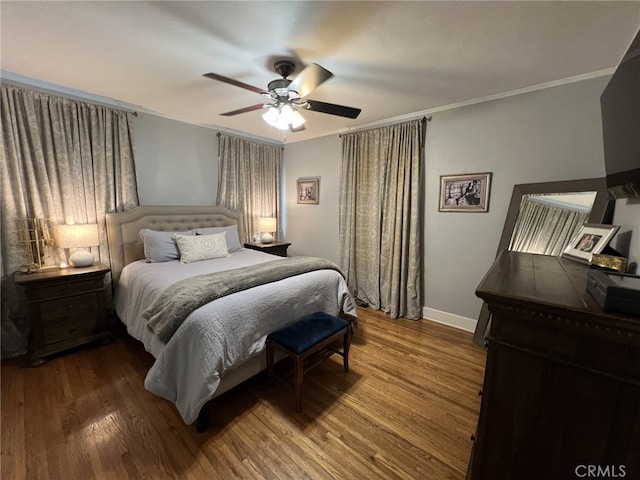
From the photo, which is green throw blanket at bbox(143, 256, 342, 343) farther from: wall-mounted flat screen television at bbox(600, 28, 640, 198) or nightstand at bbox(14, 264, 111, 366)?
wall-mounted flat screen television at bbox(600, 28, 640, 198)

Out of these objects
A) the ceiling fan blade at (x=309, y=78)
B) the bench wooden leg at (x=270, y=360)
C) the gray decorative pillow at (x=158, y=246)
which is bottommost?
the bench wooden leg at (x=270, y=360)

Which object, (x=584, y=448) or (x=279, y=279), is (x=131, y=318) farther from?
(x=584, y=448)

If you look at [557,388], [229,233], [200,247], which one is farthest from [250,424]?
[229,233]

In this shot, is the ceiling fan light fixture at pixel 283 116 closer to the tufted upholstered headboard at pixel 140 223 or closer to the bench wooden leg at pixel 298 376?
the bench wooden leg at pixel 298 376

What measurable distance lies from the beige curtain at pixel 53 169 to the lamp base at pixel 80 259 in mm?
223

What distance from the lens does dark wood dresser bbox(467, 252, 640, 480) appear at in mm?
680

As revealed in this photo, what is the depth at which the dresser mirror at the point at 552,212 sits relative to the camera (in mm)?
2119

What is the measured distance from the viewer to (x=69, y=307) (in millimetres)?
2350

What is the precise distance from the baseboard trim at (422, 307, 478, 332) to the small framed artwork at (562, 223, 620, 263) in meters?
1.63

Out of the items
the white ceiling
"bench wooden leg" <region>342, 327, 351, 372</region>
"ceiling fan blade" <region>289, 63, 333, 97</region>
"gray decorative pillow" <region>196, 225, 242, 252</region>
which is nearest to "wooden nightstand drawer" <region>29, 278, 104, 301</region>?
"gray decorative pillow" <region>196, 225, 242, 252</region>

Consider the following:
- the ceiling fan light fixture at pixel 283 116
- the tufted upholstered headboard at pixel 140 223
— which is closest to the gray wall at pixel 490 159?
the ceiling fan light fixture at pixel 283 116

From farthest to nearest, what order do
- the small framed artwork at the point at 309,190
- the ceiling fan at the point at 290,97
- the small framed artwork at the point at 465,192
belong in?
the small framed artwork at the point at 309,190, the small framed artwork at the point at 465,192, the ceiling fan at the point at 290,97

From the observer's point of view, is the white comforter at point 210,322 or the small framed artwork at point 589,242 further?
the white comforter at point 210,322

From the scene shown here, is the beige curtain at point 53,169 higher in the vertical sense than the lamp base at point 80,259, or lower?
higher
